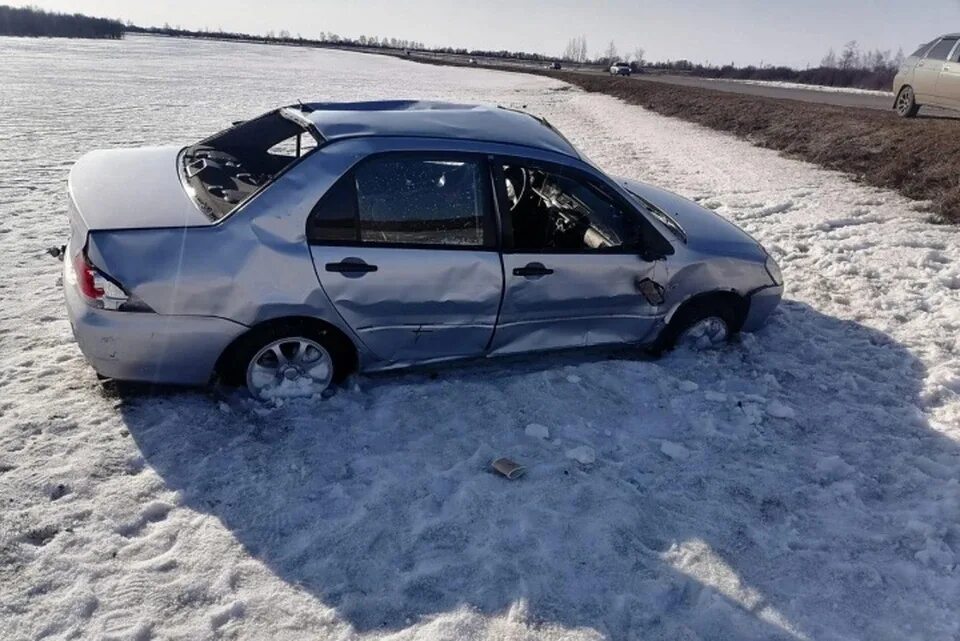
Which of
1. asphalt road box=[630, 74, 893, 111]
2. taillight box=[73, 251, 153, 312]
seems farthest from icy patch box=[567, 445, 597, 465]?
asphalt road box=[630, 74, 893, 111]

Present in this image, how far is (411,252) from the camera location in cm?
392

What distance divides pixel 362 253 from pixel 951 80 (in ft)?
50.1

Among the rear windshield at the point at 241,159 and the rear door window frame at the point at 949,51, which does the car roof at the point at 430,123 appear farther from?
the rear door window frame at the point at 949,51

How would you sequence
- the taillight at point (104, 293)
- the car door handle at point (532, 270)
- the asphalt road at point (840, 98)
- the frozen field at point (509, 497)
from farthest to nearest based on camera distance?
1. the asphalt road at point (840, 98)
2. the car door handle at point (532, 270)
3. the taillight at point (104, 293)
4. the frozen field at point (509, 497)

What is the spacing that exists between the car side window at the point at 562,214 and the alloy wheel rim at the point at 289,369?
1.35 metres

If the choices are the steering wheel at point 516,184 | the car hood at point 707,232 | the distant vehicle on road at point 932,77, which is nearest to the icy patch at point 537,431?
the steering wheel at point 516,184

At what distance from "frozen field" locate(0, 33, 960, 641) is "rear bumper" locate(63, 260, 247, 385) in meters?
0.28

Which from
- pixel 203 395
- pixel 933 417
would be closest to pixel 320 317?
pixel 203 395

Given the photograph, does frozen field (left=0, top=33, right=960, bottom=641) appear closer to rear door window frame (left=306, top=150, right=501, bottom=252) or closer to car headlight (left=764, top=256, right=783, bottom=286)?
car headlight (left=764, top=256, right=783, bottom=286)

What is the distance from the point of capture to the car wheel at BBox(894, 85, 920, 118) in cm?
1590

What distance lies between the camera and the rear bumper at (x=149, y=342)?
355cm

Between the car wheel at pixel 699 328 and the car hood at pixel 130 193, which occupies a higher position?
the car hood at pixel 130 193

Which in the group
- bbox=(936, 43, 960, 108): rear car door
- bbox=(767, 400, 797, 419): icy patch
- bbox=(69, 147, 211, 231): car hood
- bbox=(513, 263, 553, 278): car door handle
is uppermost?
bbox=(936, 43, 960, 108): rear car door

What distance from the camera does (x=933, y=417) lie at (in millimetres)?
4301
